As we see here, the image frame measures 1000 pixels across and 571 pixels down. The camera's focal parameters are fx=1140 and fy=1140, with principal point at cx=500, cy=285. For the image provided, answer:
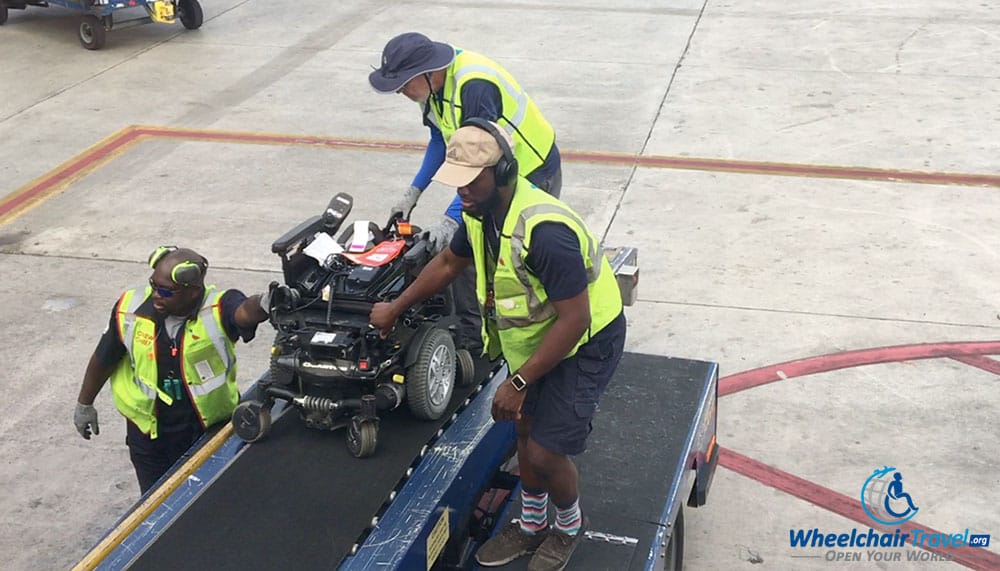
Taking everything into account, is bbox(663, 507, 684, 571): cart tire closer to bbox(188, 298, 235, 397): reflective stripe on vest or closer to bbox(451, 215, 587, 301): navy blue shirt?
bbox(451, 215, 587, 301): navy blue shirt

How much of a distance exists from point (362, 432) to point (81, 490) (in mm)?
2401

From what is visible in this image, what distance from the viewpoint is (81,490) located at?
601cm

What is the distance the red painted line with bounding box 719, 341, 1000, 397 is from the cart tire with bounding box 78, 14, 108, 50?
406 inches

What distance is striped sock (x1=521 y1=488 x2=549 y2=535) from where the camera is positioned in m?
4.38

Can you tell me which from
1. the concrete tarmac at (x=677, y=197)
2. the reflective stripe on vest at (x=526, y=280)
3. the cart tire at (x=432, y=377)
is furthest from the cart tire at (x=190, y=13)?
the reflective stripe on vest at (x=526, y=280)

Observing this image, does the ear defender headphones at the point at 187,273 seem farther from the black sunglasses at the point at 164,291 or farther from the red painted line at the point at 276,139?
the red painted line at the point at 276,139

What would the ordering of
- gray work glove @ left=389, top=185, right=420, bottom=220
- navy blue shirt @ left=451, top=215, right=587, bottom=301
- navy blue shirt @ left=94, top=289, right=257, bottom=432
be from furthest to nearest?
gray work glove @ left=389, top=185, right=420, bottom=220 < navy blue shirt @ left=94, top=289, right=257, bottom=432 < navy blue shirt @ left=451, top=215, right=587, bottom=301

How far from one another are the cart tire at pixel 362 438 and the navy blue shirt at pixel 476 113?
130cm

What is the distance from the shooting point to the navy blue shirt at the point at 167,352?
474 centimetres

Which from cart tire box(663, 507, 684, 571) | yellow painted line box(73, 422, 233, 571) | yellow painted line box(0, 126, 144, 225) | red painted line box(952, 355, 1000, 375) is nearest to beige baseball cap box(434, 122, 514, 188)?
yellow painted line box(73, 422, 233, 571)

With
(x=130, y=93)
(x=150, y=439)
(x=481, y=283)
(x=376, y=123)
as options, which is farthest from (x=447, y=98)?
(x=130, y=93)

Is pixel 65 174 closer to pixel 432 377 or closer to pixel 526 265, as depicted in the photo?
pixel 432 377

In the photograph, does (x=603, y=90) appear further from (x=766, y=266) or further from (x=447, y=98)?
(x=447, y=98)

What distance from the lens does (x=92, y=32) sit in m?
14.2
